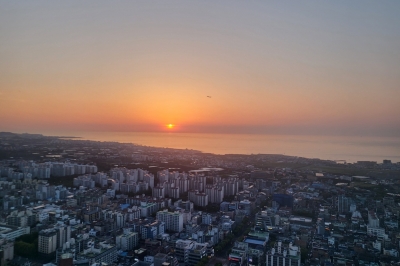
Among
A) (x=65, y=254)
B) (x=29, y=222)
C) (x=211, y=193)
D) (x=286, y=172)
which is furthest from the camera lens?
(x=286, y=172)

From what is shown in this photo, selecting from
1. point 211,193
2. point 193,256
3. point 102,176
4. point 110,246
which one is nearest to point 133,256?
Result: point 110,246

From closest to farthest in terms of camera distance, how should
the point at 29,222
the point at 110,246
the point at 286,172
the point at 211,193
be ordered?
the point at 110,246 → the point at 29,222 → the point at 211,193 → the point at 286,172

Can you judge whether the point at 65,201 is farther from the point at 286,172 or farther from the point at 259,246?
the point at 286,172

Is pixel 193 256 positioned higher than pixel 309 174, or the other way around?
pixel 309 174

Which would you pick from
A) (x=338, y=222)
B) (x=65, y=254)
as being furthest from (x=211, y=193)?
→ (x=65, y=254)

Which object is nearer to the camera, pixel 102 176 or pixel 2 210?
pixel 2 210

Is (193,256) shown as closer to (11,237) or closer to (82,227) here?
(82,227)
